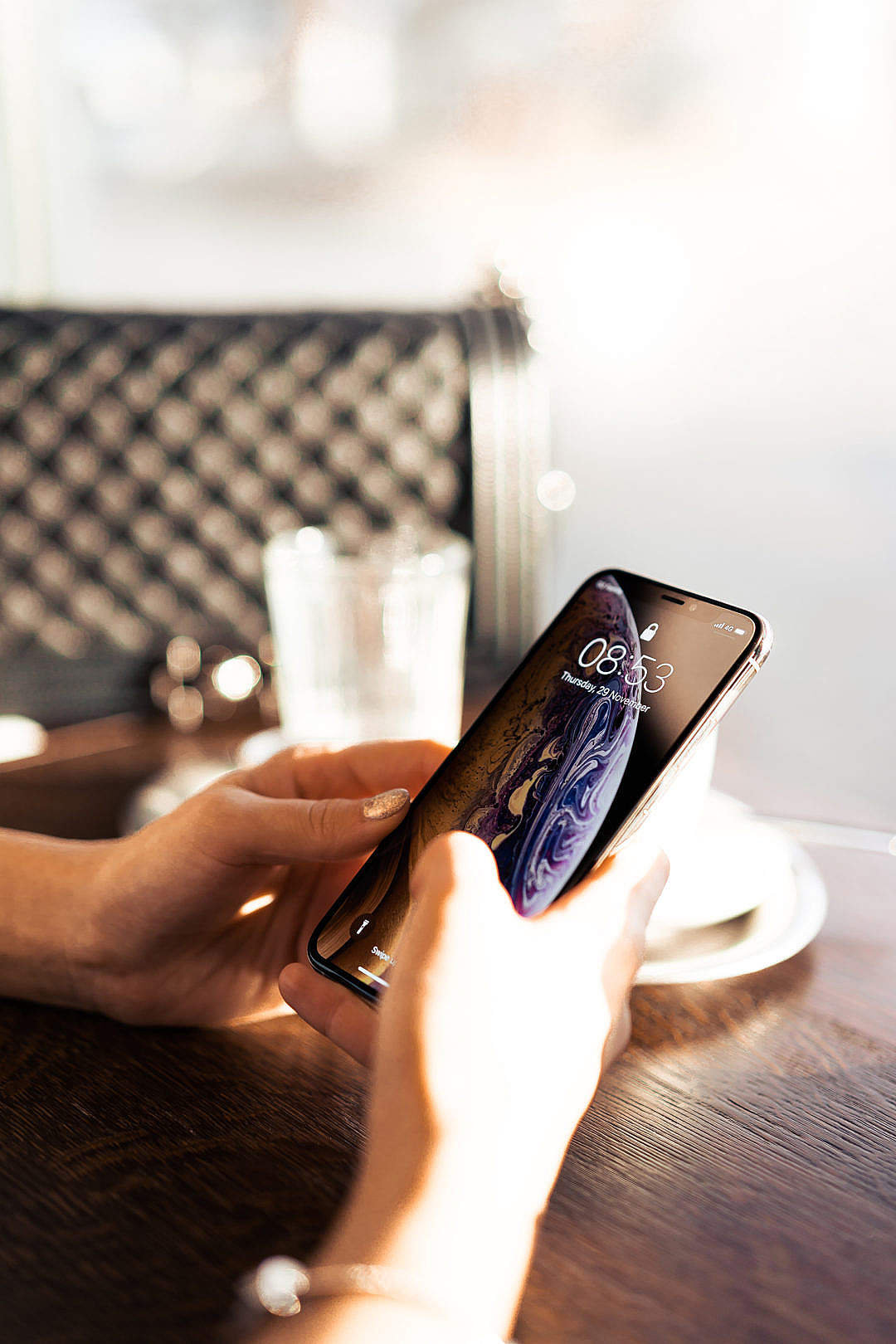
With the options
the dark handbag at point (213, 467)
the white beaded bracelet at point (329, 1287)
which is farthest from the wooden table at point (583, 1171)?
the dark handbag at point (213, 467)

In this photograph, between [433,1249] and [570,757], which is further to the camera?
[570,757]

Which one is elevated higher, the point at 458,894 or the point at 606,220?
the point at 606,220

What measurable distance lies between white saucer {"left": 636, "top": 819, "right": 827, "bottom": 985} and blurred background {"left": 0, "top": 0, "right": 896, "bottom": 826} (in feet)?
1.72

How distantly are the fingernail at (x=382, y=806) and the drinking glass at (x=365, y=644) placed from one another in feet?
→ 0.79

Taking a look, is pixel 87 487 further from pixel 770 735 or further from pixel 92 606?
pixel 770 735

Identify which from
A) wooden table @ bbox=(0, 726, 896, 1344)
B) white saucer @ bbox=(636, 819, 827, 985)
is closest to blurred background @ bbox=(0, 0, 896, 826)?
white saucer @ bbox=(636, 819, 827, 985)

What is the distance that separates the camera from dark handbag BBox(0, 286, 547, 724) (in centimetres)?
87

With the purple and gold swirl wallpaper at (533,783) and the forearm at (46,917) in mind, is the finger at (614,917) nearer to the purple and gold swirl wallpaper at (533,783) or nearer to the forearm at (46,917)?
the purple and gold swirl wallpaper at (533,783)

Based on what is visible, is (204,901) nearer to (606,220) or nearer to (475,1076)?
(475,1076)

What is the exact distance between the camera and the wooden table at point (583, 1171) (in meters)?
0.24

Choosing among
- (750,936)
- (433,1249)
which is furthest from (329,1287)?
(750,936)

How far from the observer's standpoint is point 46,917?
39 centimetres

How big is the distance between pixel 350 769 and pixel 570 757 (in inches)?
4.2

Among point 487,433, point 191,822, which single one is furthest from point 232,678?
point 191,822
